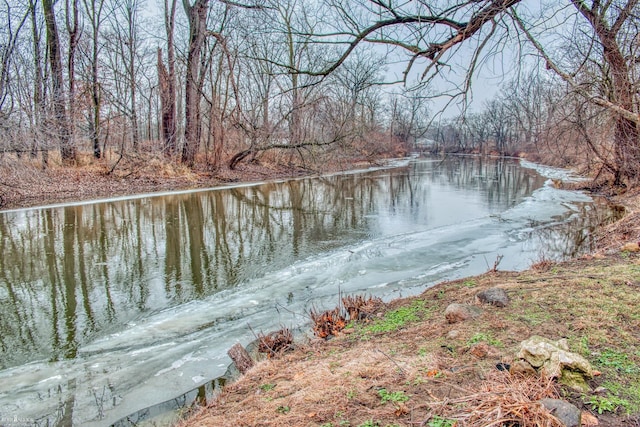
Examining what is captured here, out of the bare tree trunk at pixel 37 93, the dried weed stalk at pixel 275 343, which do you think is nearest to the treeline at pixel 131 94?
the bare tree trunk at pixel 37 93

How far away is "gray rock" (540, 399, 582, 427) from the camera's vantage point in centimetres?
190

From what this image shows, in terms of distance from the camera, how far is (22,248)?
7.52 m

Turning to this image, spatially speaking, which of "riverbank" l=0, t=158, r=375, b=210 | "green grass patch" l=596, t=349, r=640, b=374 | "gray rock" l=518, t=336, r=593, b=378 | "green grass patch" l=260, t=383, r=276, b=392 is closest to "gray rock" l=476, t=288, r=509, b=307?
"green grass patch" l=596, t=349, r=640, b=374

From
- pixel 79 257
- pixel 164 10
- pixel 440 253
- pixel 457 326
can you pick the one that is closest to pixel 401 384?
pixel 457 326

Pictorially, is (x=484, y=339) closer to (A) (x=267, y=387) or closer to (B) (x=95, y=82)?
(A) (x=267, y=387)

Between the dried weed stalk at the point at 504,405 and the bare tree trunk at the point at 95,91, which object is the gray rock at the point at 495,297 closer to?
the dried weed stalk at the point at 504,405

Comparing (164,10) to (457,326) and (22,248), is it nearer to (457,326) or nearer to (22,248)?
(22,248)

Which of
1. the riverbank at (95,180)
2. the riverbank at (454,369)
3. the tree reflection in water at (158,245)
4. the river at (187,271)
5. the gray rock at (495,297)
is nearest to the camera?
the riverbank at (454,369)

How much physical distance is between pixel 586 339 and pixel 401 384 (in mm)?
1558

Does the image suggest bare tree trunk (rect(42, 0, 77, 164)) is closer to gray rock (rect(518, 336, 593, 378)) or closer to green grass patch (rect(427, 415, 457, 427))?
green grass patch (rect(427, 415, 457, 427))

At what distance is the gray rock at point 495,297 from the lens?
397 centimetres

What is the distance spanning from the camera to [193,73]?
18.9 meters

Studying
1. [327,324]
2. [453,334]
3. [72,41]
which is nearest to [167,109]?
[72,41]

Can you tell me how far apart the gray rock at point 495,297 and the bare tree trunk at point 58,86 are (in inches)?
607
